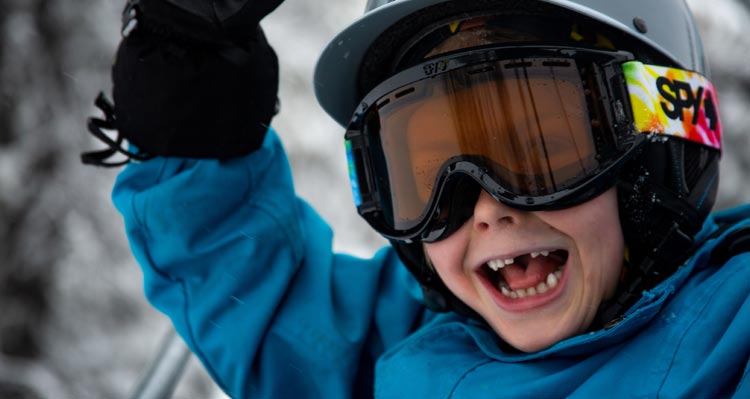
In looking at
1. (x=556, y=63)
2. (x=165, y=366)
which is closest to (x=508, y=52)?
(x=556, y=63)

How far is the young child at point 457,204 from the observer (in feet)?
6.43

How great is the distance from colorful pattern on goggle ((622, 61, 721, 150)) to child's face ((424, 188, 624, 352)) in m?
0.20

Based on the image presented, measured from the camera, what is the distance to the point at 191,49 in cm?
237

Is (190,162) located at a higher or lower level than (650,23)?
lower

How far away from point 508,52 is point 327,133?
5.13 m

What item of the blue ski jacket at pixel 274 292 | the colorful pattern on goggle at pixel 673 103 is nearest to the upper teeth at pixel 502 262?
the blue ski jacket at pixel 274 292

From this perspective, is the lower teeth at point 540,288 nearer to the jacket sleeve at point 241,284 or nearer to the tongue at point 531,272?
the tongue at point 531,272

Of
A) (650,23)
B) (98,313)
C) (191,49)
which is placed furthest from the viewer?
(98,313)

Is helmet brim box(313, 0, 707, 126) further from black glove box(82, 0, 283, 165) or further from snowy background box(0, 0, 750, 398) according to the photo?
snowy background box(0, 0, 750, 398)

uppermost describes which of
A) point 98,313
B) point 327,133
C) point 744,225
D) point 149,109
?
point 149,109

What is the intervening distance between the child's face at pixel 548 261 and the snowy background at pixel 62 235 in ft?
11.9

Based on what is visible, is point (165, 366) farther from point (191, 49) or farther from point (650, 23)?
point (650, 23)

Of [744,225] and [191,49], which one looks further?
[191,49]

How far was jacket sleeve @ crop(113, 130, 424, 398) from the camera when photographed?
250 cm
